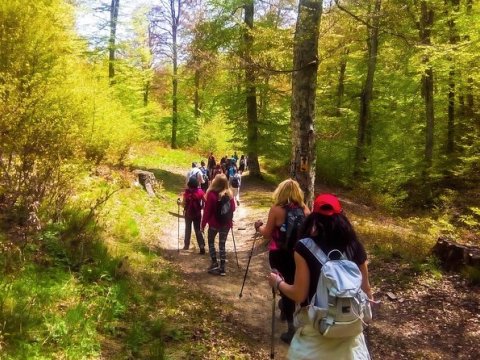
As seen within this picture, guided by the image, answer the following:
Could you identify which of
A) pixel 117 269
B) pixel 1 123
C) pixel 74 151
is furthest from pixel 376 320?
pixel 1 123

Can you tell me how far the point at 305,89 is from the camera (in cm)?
903

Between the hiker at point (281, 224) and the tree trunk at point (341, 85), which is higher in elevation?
the tree trunk at point (341, 85)

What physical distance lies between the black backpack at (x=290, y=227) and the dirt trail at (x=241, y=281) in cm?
144

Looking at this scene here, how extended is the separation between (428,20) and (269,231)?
14.8 metres

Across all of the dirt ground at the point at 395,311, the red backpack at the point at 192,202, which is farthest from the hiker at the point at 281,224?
the red backpack at the point at 192,202

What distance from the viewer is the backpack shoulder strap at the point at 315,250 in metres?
2.88

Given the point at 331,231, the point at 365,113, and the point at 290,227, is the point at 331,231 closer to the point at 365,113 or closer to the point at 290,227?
the point at 290,227

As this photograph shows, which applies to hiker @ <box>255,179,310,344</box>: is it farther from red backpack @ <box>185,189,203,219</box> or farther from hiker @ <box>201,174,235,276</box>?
red backpack @ <box>185,189,203,219</box>

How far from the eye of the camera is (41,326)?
4.33 meters

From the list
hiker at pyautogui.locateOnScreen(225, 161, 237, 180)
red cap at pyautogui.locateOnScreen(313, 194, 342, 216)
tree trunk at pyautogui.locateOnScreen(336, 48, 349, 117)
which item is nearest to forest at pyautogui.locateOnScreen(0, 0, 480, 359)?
tree trunk at pyautogui.locateOnScreen(336, 48, 349, 117)

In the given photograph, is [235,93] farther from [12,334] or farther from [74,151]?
[12,334]

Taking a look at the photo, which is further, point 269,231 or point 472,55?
point 472,55

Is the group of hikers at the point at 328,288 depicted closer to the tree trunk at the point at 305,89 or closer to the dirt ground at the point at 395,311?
the dirt ground at the point at 395,311

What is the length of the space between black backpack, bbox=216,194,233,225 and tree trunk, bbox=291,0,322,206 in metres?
2.05
